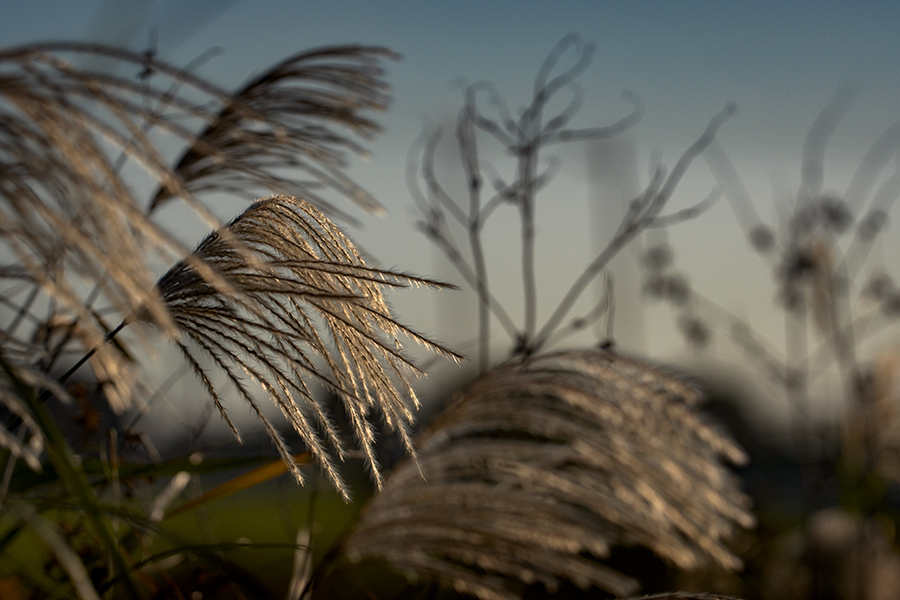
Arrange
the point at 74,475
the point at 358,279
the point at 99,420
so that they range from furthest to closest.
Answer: the point at 99,420 → the point at 358,279 → the point at 74,475

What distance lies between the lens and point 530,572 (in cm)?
172

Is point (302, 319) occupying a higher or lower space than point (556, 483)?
higher

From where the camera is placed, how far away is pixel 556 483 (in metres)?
1.78

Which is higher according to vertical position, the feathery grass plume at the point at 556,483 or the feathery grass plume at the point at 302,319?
the feathery grass plume at the point at 302,319

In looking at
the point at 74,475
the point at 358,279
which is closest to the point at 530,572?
the point at 358,279

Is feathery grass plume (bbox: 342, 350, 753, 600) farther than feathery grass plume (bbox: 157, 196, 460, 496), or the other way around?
feathery grass plume (bbox: 342, 350, 753, 600)

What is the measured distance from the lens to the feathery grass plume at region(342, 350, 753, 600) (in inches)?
66.4

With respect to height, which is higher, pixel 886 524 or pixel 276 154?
pixel 276 154

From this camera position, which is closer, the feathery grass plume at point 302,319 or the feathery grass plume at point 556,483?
the feathery grass plume at point 302,319

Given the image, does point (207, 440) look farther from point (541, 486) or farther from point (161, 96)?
point (161, 96)

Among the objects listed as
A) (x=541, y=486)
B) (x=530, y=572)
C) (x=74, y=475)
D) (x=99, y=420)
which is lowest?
(x=530, y=572)

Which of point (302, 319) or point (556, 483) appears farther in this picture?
point (556, 483)

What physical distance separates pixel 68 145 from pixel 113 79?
4.7 inches

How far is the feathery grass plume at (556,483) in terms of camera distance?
169 cm
